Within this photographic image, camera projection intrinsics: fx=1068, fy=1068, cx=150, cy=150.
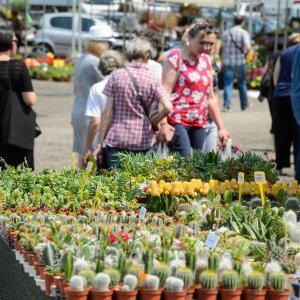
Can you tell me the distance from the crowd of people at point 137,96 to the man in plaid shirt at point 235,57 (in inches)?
417

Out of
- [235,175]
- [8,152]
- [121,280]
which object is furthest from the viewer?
[8,152]

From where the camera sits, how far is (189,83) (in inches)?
341

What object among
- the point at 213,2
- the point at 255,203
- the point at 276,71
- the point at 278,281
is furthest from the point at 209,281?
the point at 213,2

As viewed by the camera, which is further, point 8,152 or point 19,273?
point 8,152

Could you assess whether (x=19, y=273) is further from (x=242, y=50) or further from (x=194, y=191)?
(x=242, y=50)

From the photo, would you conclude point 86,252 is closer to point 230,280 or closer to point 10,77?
point 230,280

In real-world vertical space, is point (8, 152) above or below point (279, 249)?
below

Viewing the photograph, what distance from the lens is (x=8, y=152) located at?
348 inches

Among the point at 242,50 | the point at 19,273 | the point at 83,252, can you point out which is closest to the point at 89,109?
the point at 19,273

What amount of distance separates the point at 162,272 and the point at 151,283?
0.10 metres

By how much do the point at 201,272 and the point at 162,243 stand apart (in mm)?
550

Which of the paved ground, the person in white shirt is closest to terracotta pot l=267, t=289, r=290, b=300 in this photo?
the person in white shirt

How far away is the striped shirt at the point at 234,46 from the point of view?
20391 mm

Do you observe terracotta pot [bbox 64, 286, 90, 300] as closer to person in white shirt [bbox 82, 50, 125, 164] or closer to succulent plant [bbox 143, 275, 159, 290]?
succulent plant [bbox 143, 275, 159, 290]
